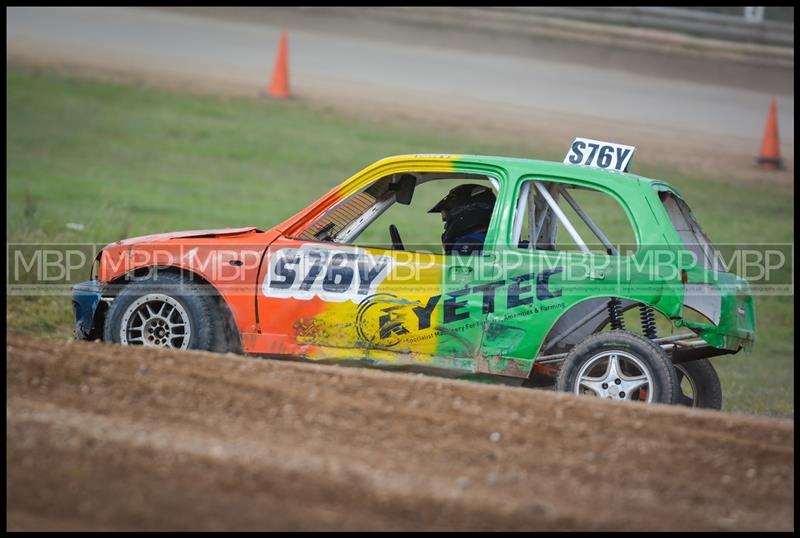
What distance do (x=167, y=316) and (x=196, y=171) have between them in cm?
1204

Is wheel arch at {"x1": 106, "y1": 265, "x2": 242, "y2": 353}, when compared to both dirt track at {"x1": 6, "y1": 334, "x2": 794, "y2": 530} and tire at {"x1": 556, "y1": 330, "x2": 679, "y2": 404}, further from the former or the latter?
tire at {"x1": 556, "y1": 330, "x2": 679, "y2": 404}

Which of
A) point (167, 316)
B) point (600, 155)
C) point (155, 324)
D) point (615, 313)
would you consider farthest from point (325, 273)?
point (600, 155)

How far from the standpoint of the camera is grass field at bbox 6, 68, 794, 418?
14.7 metres

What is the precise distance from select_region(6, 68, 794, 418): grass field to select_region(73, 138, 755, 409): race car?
4.68m

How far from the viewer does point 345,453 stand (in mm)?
5812

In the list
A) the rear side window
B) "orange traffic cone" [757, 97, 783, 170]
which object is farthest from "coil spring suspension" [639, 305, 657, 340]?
"orange traffic cone" [757, 97, 783, 170]

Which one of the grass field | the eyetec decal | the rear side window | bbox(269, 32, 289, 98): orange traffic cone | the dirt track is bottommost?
the dirt track

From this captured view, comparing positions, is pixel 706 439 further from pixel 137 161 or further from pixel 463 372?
pixel 137 161

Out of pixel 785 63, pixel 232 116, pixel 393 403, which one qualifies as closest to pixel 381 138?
pixel 232 116

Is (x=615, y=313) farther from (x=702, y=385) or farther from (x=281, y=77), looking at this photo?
(x=281, y=77)

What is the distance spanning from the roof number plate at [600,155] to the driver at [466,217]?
71 cm

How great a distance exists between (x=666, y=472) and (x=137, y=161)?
15607 mm

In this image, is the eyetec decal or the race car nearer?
the race car

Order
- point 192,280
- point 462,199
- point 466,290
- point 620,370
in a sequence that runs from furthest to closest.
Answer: point 462,199 → point 192,280 → point 466,290 → point 620,370
